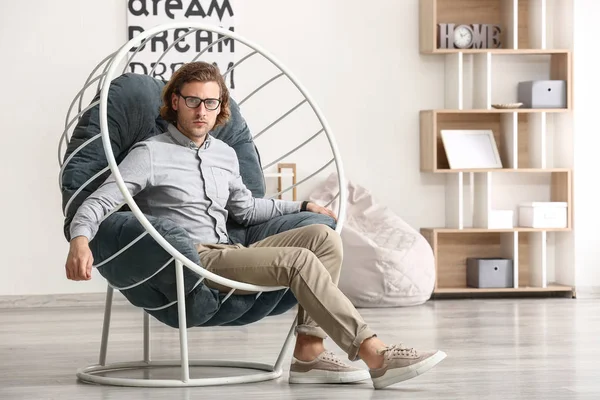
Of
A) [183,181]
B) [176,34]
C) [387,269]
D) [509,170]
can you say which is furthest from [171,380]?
[509,170]

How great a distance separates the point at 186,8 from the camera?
5250 mm

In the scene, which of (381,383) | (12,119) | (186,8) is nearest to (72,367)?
(381,383)

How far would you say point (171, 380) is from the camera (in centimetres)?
A: 289

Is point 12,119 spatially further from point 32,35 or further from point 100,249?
point 100,249

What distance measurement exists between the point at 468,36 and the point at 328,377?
9.98ft

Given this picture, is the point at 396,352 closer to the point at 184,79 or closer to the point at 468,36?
the point at 184,79

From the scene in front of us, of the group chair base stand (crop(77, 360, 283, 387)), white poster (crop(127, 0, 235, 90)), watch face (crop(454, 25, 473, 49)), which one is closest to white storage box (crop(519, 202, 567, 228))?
watch face (crop(454, 25, 473, 49))

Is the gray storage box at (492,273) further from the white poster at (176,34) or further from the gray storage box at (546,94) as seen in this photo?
the white poster at (176,34)

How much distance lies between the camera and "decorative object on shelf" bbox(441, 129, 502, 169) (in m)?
5.44

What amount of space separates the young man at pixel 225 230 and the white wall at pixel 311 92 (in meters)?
2.21

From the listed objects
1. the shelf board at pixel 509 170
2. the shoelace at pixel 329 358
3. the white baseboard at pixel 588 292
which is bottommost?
the white baseboard at pixel 588 292

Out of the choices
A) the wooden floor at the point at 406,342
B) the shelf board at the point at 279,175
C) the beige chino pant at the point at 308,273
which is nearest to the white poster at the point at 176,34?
the shelf board at the point at 279,175

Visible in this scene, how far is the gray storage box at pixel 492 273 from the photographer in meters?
5.41

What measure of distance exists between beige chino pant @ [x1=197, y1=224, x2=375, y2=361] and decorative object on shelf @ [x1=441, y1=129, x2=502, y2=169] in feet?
8.60
